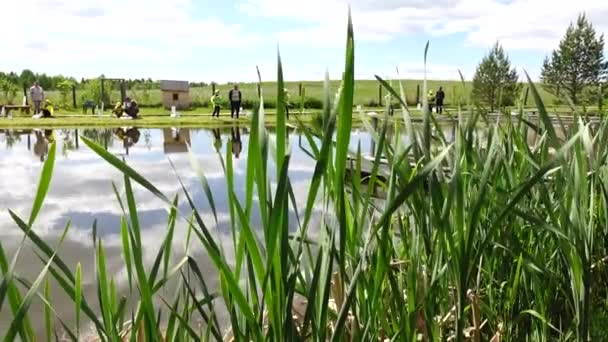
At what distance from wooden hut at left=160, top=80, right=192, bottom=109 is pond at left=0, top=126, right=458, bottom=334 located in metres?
17.3

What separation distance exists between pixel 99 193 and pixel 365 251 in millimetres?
7573

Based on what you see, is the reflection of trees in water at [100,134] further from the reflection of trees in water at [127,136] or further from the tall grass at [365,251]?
the tall grass at [365,251]

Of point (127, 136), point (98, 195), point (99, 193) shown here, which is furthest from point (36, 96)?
point (98, 195)

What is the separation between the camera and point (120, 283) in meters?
4.00

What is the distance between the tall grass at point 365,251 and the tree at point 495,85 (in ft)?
0.65

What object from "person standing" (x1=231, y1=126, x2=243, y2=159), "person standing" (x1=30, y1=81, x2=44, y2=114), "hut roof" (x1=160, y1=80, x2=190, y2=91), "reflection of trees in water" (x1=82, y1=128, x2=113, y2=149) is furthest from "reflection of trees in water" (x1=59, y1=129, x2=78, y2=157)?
"hut roof" (x1=160, y1=80, x2=190, y2=91)

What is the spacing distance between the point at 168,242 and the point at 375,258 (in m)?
0.47

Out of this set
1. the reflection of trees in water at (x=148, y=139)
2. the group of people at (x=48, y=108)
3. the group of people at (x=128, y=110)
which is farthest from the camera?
the group of people at (x=128, y=110)

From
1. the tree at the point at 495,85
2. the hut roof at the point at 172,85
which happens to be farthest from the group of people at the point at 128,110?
the tree at the point at 495,85

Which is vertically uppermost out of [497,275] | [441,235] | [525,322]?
→ [441,235]

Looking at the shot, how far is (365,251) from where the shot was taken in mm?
941

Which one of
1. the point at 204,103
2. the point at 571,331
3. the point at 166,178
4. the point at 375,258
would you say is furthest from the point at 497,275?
the point at 204,103

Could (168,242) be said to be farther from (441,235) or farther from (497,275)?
(497,275)

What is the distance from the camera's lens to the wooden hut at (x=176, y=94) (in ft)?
110
